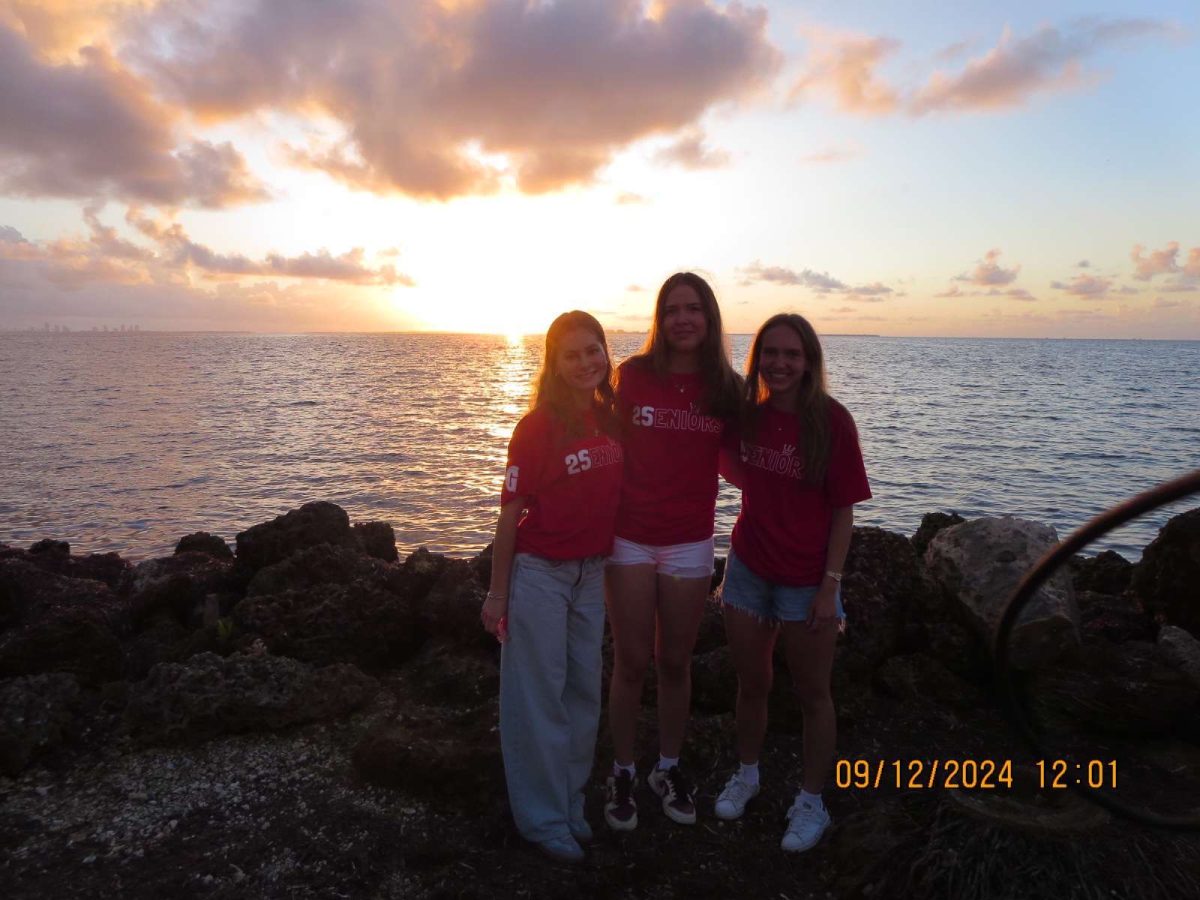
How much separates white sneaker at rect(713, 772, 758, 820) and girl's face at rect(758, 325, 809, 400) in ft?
7.42

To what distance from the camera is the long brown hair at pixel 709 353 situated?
4078mm

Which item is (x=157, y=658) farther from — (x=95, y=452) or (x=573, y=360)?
(x=95, y=452)

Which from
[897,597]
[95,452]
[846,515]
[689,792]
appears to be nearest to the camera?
[846,515]

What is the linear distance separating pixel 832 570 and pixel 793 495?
1.37 feet

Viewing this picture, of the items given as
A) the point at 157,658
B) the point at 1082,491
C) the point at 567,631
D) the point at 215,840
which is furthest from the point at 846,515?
the point at 1082,491

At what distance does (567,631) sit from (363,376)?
208 feet

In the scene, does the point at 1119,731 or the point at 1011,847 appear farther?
the point at 1119,731

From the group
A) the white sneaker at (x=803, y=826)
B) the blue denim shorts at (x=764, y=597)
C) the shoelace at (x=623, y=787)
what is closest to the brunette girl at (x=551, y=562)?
the shoelace at (x=623, y=787)

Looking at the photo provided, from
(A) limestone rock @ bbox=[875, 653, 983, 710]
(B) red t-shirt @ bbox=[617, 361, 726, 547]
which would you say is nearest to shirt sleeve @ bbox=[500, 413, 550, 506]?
(B) red t-shirt @ bbox=[617, 361, 726, 547]

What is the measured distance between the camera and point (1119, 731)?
5.00 meters

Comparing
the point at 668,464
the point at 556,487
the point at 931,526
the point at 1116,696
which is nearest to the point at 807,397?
the point at 668,464

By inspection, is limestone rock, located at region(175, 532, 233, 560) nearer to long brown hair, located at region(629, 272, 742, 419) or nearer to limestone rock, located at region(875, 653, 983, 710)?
long brown hair, located at region(629, 272, 742, 419)

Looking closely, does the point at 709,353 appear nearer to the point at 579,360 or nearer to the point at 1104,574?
the point at 579,360

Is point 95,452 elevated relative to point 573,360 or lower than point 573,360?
lower
